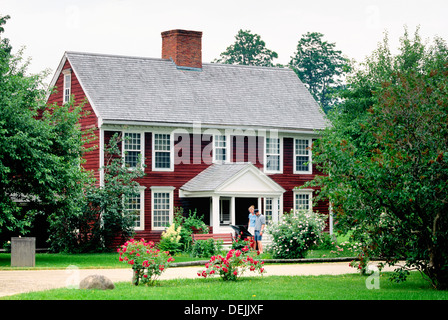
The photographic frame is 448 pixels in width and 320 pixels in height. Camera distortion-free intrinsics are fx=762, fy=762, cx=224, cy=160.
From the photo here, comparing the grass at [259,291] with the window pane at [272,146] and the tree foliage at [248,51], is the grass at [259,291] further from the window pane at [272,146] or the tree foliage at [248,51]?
the tree foliage at [248,51]

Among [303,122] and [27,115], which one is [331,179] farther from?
[303,122]

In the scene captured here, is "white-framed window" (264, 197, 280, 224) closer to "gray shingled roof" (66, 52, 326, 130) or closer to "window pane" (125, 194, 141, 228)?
"gray shingled roof" (66, 52, 326, 130)

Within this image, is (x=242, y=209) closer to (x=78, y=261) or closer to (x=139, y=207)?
(x=139, y=207)

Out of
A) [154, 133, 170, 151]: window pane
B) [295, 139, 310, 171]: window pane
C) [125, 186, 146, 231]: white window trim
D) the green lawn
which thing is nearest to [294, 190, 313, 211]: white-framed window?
[295, 139, 310, 171]: window pane

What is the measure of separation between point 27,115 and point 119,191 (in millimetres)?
7117

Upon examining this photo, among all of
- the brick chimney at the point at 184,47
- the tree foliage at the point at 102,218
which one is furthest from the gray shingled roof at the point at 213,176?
the brick chimney at the point at 184,47

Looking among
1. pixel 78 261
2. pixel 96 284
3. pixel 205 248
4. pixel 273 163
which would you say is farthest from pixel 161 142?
pixel 96 284

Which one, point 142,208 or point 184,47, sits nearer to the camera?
point 142,208

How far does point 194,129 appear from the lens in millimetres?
35812

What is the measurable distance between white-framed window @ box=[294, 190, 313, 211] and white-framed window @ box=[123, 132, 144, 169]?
8.79 meters

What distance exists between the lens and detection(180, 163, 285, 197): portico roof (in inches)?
1359

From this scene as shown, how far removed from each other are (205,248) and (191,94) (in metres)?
11.1

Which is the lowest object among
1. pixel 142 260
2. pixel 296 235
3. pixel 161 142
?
pixel 142 260
